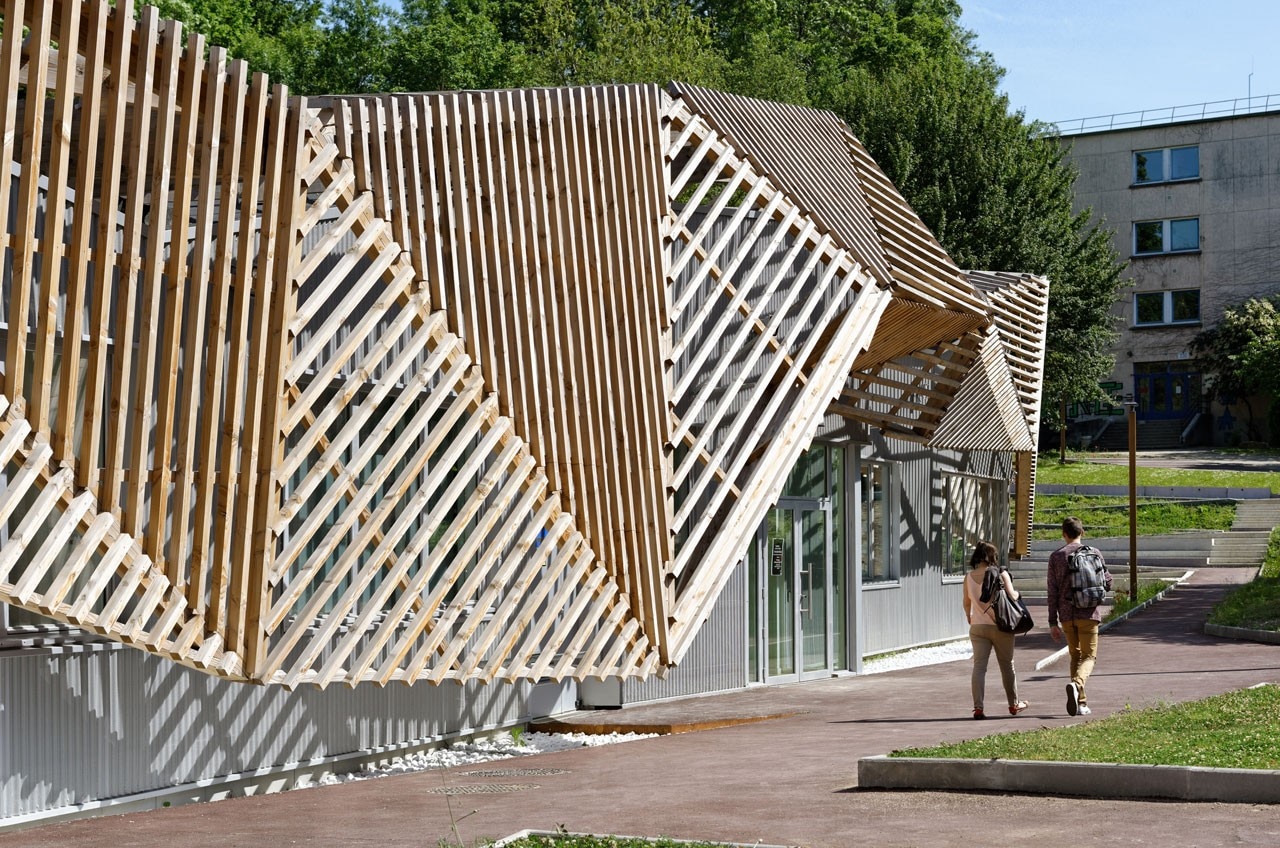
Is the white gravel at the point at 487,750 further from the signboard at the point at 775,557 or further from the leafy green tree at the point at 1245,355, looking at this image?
the leafy green tree at the point at 1245,355

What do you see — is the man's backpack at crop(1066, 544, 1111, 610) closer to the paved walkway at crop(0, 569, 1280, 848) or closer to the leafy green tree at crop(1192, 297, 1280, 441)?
the paved walkway at crop(0, 569, 1280, 848)

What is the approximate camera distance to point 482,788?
11000 mm

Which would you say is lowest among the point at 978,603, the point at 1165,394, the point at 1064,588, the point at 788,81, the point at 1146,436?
the point at 978,603

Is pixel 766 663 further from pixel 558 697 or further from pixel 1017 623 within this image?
pixel 1017 623

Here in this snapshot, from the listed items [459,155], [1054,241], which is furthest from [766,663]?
[1054,241]

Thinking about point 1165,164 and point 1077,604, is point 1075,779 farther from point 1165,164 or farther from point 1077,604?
point 1165,164

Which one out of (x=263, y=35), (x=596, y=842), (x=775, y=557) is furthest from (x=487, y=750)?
(x=263, y=35)

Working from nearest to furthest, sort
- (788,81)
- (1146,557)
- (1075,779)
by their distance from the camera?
1. (1075,779)
2. (1146,557)
3. (788,81)

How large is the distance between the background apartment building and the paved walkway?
42.2 metres

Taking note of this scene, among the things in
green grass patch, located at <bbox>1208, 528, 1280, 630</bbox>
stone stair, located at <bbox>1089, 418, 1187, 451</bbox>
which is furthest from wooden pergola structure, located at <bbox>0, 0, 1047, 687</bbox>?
stone stair, located at <bbox>1089, 418, 1187, 451</bbox>

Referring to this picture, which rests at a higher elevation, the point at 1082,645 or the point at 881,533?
the point at 881,533

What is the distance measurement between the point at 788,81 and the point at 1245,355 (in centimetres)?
1776

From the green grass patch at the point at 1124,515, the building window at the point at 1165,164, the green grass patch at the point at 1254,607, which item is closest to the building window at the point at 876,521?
the green grass patch at the point at 1254,607

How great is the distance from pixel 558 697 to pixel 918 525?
9.63 metres
